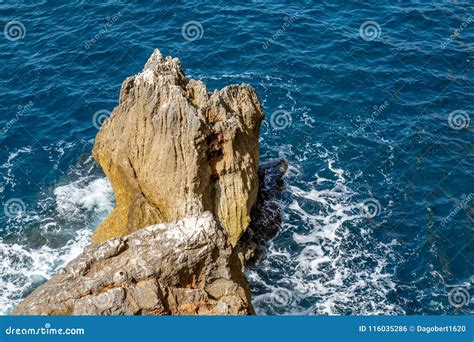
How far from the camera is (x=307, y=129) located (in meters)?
52.0

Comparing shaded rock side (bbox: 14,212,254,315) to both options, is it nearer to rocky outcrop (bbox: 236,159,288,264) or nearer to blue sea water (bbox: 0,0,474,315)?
blue sea water (bbox: 0,0,474,315)

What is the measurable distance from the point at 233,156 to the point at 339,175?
41.1ft

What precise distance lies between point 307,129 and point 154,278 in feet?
99.7

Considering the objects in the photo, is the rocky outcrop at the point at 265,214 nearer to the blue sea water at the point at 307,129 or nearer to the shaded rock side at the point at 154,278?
the blue sea water at the point at 307,129

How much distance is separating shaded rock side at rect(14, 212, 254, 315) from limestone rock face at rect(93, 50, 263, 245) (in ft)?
41.9

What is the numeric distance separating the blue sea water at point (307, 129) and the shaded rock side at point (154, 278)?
1553 centimetres

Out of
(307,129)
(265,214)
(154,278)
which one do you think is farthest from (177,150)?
(307,129)

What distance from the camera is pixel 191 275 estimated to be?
24797mm

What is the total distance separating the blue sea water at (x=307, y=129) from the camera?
4162 centimetres

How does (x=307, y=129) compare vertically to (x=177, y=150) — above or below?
above

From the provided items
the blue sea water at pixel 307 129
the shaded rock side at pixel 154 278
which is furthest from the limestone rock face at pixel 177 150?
the shaded rock side at pixel 154 278

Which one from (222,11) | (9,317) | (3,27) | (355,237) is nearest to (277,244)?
(355,237)

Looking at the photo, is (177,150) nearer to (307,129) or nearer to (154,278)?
(154,278)

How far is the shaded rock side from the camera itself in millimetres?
22781
